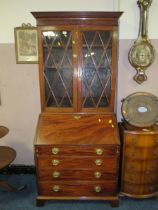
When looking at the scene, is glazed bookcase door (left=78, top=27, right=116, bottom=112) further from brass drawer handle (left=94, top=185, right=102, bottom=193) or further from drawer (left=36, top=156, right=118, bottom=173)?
brass drawer handle (left=94, top=185, right=102, bottom=193)

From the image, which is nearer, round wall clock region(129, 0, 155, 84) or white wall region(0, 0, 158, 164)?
round wall clock region(129, 0, 155, 84)

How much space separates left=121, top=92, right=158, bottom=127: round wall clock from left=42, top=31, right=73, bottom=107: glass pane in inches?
24.3

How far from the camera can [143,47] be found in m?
2.56

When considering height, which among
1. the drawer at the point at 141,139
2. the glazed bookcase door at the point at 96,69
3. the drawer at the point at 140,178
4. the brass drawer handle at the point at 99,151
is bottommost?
the drawer at the point at 140,178

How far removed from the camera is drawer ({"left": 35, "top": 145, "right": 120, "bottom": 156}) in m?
2.31

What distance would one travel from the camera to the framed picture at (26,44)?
2680 millimetres

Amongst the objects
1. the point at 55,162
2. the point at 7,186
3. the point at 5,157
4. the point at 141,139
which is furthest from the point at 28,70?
the point at 141,139

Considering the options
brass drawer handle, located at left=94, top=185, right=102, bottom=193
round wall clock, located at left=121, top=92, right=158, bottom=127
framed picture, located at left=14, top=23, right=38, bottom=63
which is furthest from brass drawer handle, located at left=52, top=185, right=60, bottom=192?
framed picture, located at left=14, top=23, right=38, bottom=63

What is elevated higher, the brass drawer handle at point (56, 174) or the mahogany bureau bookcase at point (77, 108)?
the mahogany bureau bookcase at point (77, 108)

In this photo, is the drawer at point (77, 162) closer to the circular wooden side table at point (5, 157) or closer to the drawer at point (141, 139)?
the drawer at point (141, 139)

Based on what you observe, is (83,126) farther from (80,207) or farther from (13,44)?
(13,44)

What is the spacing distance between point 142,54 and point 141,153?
108 cm

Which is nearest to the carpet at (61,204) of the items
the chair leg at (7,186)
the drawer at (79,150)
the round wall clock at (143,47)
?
the chair leg at (7,186)

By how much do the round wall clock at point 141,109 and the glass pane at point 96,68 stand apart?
23 centimetres
